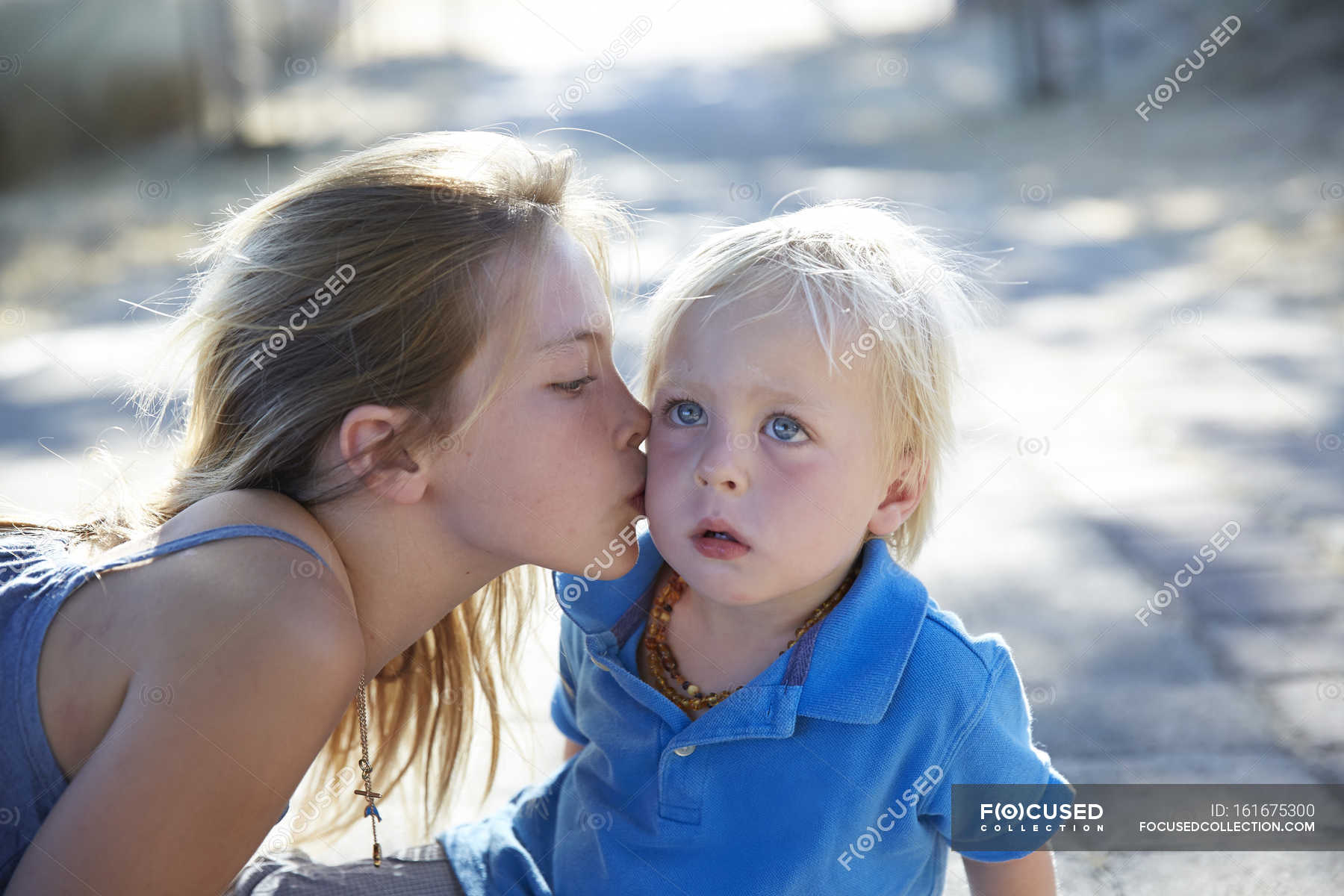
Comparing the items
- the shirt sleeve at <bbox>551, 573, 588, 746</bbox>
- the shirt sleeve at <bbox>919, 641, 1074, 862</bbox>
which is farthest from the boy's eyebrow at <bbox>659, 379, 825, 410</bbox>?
the shirt sleeve at <bbox>551, 573, 588, 746</bbox>

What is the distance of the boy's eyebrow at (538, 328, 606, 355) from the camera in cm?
171

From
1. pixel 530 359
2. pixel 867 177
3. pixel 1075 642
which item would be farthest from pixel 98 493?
pixel 867 177

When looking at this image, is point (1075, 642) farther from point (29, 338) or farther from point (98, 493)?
point (29, 338)

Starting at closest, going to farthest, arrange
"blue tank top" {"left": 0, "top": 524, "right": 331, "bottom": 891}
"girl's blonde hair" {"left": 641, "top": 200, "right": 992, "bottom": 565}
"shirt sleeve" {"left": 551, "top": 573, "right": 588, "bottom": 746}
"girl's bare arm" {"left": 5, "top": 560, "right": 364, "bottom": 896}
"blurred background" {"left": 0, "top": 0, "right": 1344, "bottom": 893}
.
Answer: "girl's bare arm" {"left": 5, "top": 560, "right": 364, "bottom": 896} → "blue tank top" {"left": 0, "top": 524, "right": 331, "bottom": 891} → "girl's blonde hair" {"left": 641, "top": 200, "right": 992, "bottom": 565} → "shirt sleeve" {"left": 551, "top": 573, "right": 588, "bottom": 746} → "blurred background" {"left": 0, "top": 0, "right": 1344, "bottom": 893}

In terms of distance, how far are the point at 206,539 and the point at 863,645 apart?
813 mm

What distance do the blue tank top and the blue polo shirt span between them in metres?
0.45

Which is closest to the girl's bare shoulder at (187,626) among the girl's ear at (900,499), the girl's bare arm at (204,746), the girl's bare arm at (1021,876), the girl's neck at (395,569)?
the girl's bare arm at (204,746)

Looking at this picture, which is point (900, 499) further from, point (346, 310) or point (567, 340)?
point (346, 310)

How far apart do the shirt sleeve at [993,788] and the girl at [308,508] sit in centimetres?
52

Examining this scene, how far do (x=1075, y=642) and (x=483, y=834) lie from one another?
4.59ft

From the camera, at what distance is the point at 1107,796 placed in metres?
2.19

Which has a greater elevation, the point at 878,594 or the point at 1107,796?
the point at 878,594

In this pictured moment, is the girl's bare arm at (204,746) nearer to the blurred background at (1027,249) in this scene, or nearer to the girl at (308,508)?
the girl at (308,508)

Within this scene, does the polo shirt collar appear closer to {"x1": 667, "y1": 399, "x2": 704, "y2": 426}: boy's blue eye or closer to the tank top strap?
{"x1": 667, "y1": 399, "x2": 704, "y2": 426}: boy's blue eye
